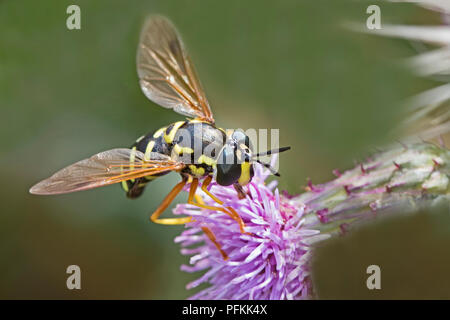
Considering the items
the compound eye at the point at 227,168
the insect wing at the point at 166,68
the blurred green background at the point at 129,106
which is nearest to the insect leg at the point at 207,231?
the compound eye at the point at 227,168

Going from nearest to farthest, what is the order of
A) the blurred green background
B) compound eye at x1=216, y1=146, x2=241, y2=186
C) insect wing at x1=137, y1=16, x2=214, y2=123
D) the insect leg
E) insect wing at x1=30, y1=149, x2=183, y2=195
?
insect wing at x1=30, y1=149, x2=183, y2=195
compound eye at x1=216, y1=146, x2=241, y2=186
the insect leg
insect wing at x1=137, y1=16, x2=214, y2=123
the blurred green background

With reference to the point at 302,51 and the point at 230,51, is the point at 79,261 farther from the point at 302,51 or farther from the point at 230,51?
the point at 302,51

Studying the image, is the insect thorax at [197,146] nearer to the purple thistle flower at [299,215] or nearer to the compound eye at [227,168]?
the compound eye at [227,168]

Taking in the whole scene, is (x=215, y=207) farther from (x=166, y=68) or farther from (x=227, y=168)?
(x=166, y=68)

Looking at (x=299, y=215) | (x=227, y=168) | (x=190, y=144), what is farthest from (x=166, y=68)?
(x=299, y=215)

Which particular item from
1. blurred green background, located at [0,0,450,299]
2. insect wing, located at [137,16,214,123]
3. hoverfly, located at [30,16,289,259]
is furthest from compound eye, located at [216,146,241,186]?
blurred green background, located at [0,0,450,299]

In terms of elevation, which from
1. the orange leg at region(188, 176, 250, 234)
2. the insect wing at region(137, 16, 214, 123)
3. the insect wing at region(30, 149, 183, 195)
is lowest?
the orange leg at region(188, 176, 250, 234)

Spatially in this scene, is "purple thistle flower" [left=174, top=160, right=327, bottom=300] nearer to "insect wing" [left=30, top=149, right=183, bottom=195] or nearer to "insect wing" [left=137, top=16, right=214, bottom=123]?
"insect wing" [left=30, top=149, right=183, bottom=195]
